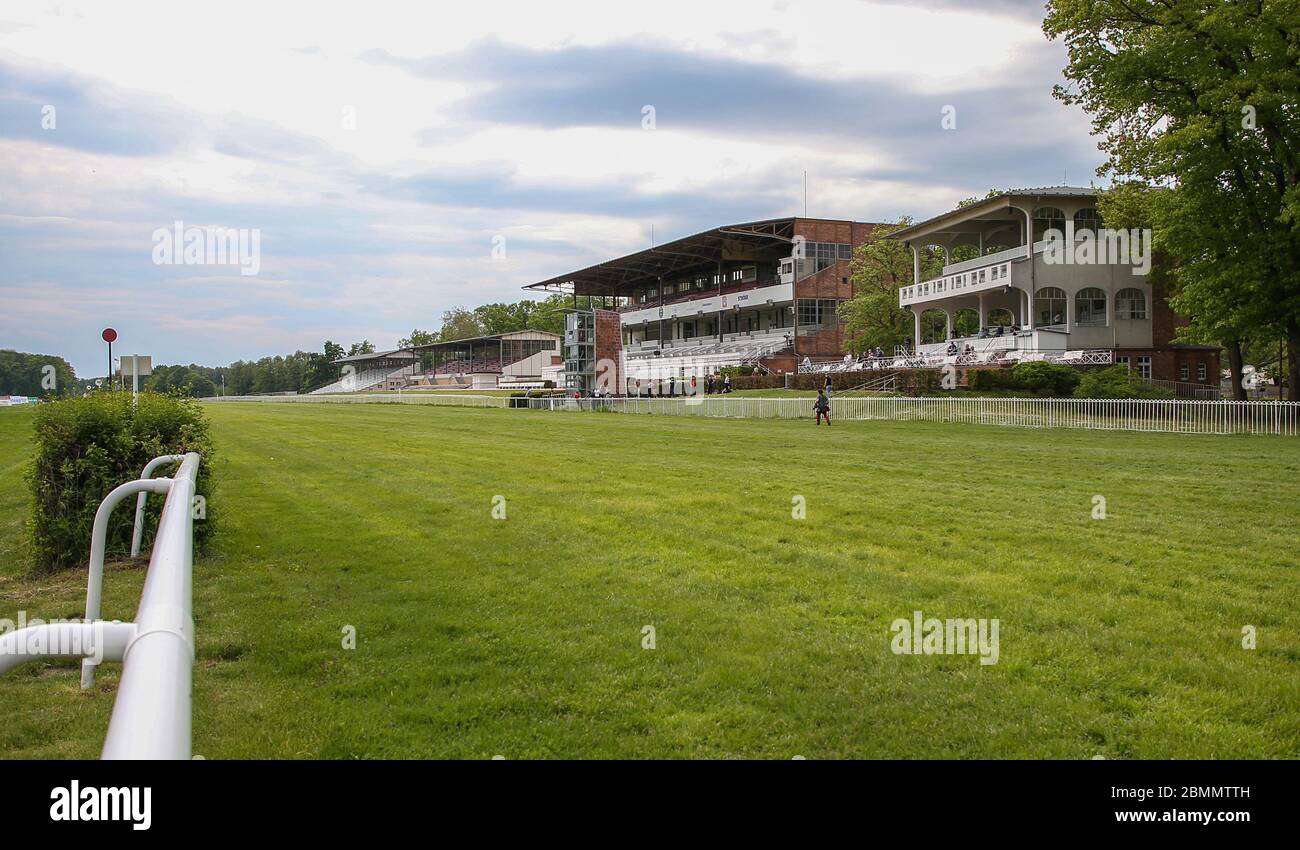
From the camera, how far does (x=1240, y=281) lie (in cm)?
3244

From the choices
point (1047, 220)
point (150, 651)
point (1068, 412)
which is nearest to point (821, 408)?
point (1068, 412)

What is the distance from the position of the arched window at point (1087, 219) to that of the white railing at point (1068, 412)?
23970mm

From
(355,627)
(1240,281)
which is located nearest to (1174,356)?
(1240,281)

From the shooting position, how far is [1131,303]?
→ 165 ft

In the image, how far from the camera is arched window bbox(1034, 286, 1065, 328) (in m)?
53.5

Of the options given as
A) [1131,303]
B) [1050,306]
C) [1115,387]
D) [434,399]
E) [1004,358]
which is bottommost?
[1115,387]

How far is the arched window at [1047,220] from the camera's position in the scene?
52.4m

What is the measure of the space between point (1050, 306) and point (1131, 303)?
5.30m

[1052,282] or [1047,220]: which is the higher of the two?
[1047,220]

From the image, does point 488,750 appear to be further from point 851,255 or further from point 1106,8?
point 851,255

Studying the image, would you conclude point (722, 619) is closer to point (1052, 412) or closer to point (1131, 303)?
point (1052, 412)

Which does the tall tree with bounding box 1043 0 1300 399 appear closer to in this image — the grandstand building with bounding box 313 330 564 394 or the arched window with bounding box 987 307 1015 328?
the arched window with bounding box 987 307 1015 328
